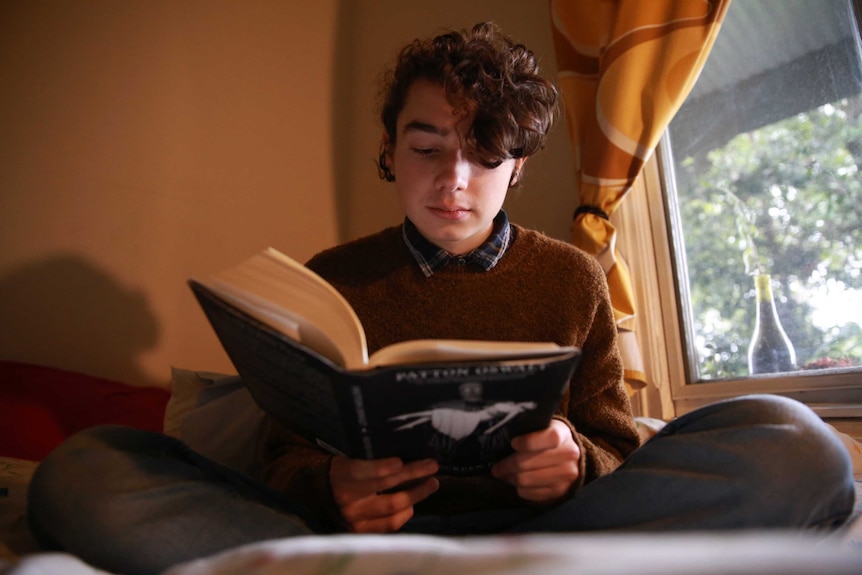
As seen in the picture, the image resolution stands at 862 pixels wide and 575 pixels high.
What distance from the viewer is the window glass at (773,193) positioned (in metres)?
1.29

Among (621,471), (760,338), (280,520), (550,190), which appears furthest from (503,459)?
(550,190)

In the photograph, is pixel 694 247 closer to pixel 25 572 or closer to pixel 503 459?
pixel 503 459

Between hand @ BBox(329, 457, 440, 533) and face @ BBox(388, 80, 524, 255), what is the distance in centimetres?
38

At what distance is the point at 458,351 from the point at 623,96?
107 centimetres

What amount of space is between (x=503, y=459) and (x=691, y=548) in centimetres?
35

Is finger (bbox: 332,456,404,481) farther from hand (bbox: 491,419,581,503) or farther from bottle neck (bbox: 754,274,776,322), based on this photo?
bottle neck (bbox: 754,274,776,322)

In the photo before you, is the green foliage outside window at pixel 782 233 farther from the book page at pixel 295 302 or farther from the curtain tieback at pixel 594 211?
the book page at pixel 295 302

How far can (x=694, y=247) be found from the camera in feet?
5.00

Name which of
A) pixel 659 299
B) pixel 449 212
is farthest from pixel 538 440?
pixel 659 299

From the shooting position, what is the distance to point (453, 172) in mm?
864

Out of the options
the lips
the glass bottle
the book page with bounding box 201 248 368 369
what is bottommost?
the glass bottle

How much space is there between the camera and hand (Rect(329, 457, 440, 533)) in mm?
614

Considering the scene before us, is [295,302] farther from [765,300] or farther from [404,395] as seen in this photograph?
[765,300]

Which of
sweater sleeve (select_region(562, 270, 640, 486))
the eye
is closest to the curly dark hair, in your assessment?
the eye
